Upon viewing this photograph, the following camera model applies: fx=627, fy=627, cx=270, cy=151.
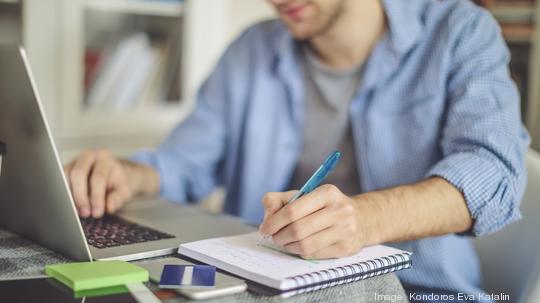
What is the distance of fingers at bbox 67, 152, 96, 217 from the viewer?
96cm

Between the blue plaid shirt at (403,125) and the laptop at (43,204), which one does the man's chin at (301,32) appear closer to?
the blue plaid shirt at (403,125)

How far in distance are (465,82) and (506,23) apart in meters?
1.40

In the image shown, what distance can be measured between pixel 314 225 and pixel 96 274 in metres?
0.24

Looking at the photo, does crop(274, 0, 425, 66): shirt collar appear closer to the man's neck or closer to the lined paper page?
the man's neck

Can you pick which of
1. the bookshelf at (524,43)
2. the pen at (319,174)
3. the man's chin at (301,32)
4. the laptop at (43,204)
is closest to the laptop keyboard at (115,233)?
the laptop at (43,204)

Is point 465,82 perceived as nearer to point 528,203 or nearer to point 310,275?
point 528,203

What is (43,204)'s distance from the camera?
2.47 feet

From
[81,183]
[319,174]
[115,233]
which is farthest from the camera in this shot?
[81,183]

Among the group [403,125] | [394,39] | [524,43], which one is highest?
[394,39]

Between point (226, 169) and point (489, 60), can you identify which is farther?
point (226, 169)

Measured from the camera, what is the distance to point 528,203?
3.56 feet

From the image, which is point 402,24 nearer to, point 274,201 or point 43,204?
point 274,201

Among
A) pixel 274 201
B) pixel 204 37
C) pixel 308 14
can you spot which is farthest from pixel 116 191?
pixel 204 37

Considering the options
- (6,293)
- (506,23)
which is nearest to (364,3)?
(6,293)
